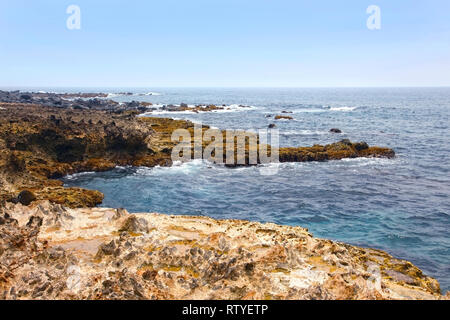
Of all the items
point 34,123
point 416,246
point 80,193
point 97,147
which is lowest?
point 416,246

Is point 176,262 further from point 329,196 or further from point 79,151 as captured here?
point 79,151

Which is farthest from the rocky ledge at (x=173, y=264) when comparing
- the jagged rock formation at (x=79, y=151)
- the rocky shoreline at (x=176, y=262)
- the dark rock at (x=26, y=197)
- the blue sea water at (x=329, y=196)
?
the jagged rock formation at (x=79, y=151)

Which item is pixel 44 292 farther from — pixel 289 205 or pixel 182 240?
pixel 289 205

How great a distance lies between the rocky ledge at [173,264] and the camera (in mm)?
9578

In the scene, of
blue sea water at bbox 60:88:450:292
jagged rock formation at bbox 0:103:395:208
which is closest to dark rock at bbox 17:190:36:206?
jagged rock formation at bbox 0:103:395:208

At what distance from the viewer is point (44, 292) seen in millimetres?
9266

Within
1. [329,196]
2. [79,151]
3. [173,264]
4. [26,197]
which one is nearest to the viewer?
[173,264]

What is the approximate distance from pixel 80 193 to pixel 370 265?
23680mm

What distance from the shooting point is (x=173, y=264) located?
11.9 metres

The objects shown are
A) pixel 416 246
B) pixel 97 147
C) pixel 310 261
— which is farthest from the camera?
pixel 97 147

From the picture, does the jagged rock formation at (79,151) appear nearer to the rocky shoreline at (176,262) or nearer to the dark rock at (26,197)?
the dark rock at (26,197)

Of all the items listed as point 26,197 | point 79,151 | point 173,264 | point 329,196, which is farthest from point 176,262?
point 79,151
